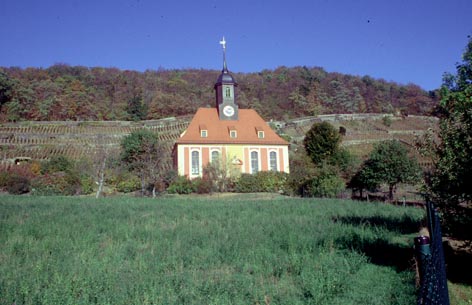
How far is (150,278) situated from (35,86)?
239 feet

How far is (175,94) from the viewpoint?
7656 centimetres

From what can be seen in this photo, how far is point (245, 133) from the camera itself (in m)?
40.6

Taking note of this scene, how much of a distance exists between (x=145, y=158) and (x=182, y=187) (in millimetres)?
5545

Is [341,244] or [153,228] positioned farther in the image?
[153,228]

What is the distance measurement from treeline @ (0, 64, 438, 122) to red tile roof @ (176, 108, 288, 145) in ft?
95.5

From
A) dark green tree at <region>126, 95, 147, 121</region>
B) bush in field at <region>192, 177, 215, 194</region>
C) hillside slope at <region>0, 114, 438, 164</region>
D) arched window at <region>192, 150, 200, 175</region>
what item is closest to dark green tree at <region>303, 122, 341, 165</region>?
hillside slope at <region>0, 114, 438, 164</region>

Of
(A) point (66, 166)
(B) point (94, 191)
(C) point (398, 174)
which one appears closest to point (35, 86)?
(A) point (66, 166)

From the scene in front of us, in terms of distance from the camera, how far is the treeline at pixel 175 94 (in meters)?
66.1

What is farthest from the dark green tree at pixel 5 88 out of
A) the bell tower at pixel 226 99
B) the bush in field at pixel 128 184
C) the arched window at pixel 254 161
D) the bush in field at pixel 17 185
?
the arched window at pixel 254 161

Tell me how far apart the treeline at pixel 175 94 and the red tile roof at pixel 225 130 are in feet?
95.5

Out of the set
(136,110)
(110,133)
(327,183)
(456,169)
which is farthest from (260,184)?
(136,110)

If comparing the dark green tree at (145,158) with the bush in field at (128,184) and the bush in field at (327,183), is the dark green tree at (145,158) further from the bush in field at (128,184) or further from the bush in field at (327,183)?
the bush in field at (327,183)

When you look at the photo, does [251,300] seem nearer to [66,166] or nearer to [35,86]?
[66,166]

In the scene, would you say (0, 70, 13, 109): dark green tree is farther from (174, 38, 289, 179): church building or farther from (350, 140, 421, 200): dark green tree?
(350, 140, 421, 200): dark green tree
